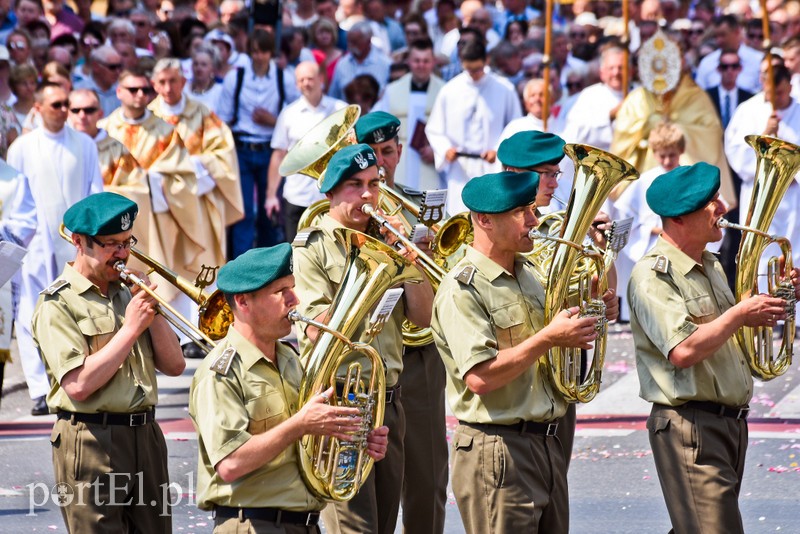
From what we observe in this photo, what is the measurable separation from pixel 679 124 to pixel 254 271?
948 cm

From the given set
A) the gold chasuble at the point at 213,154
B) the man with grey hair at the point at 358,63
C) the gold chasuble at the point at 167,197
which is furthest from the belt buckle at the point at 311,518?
the man with grey hair at the point at 358,63

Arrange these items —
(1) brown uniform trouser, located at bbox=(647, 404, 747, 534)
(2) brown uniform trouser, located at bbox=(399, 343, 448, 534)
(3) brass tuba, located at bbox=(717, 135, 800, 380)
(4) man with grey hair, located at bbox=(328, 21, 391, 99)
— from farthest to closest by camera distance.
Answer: (4) man with grey hair, located at bbox=(328, 21, 391, 99) → (2) brown uniform trouser, located at bbox=(399, 343, 448, 534) → (3) brass tuba, located at bbox=(717, 135, 800, 380) → (1) brown uniform trouser, located at bbox=(647, 404, 747, 534)

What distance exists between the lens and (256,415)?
5188mm

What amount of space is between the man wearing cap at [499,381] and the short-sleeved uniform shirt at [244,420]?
92 cm

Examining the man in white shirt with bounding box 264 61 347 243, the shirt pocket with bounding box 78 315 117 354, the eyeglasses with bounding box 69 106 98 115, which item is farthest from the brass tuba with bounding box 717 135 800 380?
the man in white shirt with bounding box 264 61 347 243

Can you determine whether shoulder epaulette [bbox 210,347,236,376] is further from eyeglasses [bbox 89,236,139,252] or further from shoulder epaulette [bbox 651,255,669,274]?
shoulder epaulette [bbox 651,255,669,274]

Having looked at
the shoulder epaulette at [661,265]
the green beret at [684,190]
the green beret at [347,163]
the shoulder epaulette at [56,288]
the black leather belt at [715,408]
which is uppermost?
the green beret at [347,163]

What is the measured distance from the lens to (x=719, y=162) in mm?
14359

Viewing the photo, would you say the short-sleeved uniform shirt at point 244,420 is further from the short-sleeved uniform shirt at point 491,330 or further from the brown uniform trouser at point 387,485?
the brown uniform trouser at point 387,485

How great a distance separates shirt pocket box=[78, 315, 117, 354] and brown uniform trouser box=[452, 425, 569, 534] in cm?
145

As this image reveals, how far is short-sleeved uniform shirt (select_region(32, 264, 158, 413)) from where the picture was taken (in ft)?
20.2

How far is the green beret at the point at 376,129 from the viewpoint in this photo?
7359 millimetres

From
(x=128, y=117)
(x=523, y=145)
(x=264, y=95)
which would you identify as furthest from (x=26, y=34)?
(x=523, y=145)

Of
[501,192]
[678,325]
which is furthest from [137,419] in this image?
[678,325]
